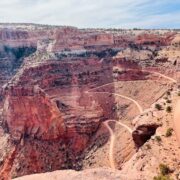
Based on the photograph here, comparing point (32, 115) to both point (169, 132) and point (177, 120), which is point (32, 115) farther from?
point (169, 132)

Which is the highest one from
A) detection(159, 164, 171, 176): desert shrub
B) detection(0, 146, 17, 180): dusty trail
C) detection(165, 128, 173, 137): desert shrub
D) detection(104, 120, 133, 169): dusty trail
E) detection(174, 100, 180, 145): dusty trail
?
detection(174, 100, 180, 145): dusty trail

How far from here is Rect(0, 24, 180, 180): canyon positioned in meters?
35.8

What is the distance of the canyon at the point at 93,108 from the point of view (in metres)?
35.8

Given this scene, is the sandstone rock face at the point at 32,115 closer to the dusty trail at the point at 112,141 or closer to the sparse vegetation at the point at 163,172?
the dusty trail at the point at 112,141

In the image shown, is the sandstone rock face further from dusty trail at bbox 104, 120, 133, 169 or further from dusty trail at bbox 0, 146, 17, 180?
dusty trail at bbox 104, 120, 133, 169

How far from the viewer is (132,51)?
93.8 meters

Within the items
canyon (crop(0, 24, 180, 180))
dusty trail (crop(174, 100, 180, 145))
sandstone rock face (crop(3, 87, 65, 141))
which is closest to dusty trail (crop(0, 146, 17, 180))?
canyon (crop(0, 24, 180, 180))

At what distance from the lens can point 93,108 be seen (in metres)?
67.3

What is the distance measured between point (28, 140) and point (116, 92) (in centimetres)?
2104

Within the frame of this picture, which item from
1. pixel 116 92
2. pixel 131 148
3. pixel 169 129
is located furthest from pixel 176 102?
pixel 116 92

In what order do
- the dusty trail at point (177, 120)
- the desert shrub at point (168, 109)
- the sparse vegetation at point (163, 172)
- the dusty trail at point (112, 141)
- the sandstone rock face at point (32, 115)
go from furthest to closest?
1. the sandstone rock face at point (32, 115)
2. the dusty trail at point (112, 141)
3. the desert shrub at point (168, 109)
4. the dusty trail at point (177, 120)
5. the sparse vegetation at point (163, 172)

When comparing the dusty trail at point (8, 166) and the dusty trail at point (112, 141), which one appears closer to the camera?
the dusty trail at point (112, 141)

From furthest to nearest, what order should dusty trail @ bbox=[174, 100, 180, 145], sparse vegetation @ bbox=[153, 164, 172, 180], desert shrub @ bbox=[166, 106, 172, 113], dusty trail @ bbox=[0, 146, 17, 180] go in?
1. dusty trail @ bbox=[0, 146, 17, 180]
2. desert shrub @ bbox=[166, 106, 172, 113]
3. dusty trail @ bbox=[174, 100, 180, 145]
4. sparse vegetation @ bbox=[153, 164, 172, 180]

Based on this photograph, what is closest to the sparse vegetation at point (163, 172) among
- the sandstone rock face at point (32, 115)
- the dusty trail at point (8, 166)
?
the dusty trail at point (8, 166)
